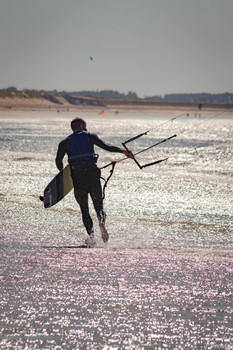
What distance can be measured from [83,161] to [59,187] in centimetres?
89

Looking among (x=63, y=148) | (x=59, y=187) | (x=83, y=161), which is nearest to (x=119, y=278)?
(x=83, y=161)

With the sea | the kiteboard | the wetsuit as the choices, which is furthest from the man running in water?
the sea

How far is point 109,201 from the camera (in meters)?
11.4

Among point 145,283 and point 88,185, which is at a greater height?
point 88,185

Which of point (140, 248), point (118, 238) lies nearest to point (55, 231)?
point (118, 238)

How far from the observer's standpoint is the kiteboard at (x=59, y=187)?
308 inches

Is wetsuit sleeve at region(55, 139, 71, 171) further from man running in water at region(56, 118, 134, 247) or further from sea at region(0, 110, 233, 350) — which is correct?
sea at region(0, 110, 233, 350)

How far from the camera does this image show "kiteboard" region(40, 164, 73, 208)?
7.81 meters

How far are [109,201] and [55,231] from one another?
3.51m

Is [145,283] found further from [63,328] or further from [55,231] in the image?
[55,231]

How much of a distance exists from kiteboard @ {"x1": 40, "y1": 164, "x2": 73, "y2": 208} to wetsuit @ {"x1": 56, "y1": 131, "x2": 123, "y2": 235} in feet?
1.47

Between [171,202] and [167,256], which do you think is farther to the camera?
[171,202]

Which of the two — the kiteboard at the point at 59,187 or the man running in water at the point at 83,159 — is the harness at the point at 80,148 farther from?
the kiteboard at the point at 59,187

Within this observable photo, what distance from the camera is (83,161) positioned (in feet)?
23.8
